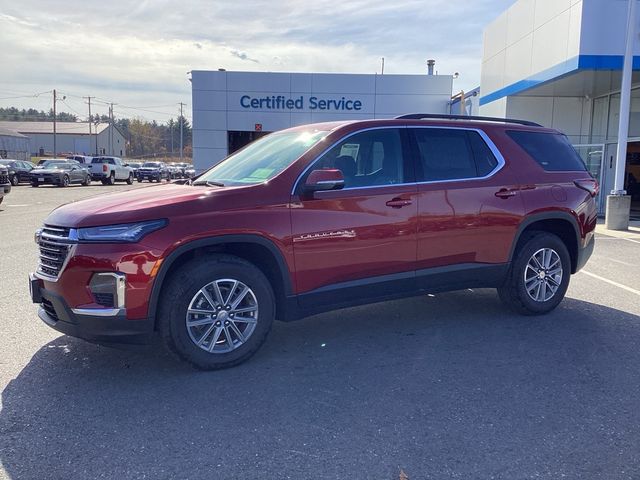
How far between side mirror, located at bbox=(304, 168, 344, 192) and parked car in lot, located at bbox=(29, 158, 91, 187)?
30444 millimetres

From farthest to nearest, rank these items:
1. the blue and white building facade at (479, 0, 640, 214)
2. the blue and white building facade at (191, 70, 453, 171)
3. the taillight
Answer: the blue and white building facade at (191, 70, 453, 171) → the blue and white building facade at (479, 0, 640, 214) → the taillight

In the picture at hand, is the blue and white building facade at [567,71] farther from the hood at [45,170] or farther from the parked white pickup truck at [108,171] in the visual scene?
the parked white pickup truck at [108,171]

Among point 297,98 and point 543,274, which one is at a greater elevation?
point 297,98

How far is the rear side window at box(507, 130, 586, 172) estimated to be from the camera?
5777 mm

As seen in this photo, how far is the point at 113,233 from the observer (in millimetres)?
3777

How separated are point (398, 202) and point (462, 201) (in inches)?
29.4

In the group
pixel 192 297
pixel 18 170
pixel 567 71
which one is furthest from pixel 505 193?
pixel 18 170

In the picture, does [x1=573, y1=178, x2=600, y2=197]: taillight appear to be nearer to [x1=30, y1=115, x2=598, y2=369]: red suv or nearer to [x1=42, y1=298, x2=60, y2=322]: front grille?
[x1=30, y1=115, x2=598, y2=369]: red suv

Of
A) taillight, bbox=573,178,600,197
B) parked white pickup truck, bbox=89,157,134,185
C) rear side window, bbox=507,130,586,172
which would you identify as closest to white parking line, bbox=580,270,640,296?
taillight, bbox=573,178,600,197

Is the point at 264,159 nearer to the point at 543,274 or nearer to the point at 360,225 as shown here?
the point at 360,225

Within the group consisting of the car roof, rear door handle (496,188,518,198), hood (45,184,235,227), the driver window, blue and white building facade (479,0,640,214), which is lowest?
hood (45,184,235,227)

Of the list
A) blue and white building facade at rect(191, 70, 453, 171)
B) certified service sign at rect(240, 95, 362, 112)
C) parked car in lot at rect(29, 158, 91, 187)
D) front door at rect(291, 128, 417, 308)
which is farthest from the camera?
parked car in lot at rect(29, 158, 91, 187)

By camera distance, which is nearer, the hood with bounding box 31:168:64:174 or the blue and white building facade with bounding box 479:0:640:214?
the blue and white building facade with bounding box 479:0:640:214

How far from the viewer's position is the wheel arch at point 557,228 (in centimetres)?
557
